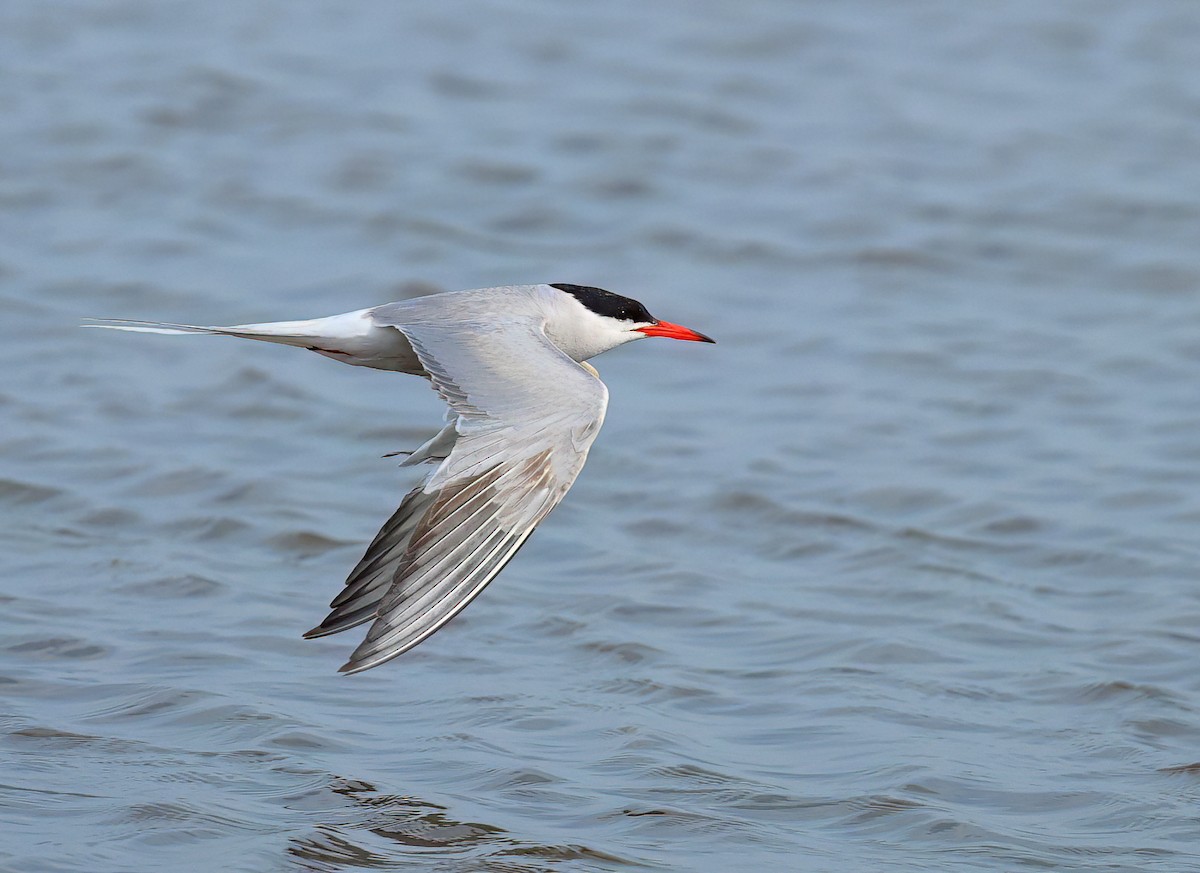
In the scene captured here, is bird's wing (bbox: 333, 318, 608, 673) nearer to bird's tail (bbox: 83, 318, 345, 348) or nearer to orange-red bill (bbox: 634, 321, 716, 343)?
bird's tail (bbox: 83, 318, 345, 348)

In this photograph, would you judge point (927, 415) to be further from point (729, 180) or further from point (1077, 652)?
point (729, 180)

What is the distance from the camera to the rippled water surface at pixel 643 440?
19.1 feet

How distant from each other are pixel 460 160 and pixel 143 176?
88.9 inches

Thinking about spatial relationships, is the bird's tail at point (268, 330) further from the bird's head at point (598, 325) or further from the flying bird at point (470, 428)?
the bird's head at point (598, 325)

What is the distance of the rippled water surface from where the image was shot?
5.84m

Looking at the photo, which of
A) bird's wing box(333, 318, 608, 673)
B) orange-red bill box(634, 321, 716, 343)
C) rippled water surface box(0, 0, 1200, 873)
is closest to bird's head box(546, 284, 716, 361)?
orange-red bill box(634, 321, 716, 343)

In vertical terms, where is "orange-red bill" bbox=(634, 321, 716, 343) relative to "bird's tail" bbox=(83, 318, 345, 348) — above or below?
below

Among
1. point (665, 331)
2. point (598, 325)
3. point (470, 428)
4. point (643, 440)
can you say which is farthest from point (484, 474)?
point (643, 440)

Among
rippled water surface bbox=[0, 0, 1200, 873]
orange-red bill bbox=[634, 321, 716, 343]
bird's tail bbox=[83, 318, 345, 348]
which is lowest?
rippled water surface bbox=[0, 0, 1200, 873]

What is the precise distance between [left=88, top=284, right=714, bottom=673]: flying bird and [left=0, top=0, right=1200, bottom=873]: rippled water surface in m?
0.73

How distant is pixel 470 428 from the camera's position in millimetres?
5379

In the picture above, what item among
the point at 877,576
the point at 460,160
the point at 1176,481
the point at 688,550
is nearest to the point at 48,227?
the point at 460,160

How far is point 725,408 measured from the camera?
9.96 m

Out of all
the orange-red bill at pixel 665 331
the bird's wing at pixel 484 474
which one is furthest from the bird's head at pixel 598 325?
the bird's wing at pixel 484 474
